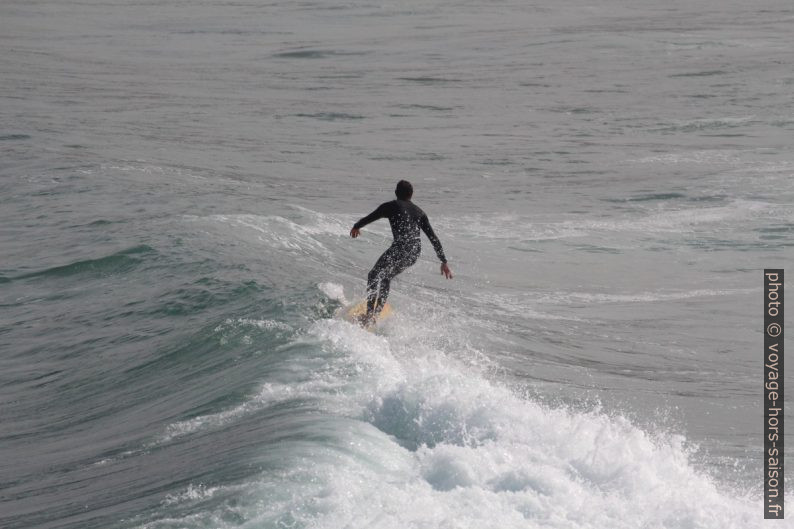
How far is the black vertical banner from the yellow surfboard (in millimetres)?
3894

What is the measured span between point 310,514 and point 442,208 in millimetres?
14732

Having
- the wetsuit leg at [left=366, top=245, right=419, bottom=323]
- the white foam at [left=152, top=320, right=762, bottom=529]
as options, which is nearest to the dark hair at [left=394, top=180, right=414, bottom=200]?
the wetsuit leg at [left=366, top=245, right=419, bottom=323]

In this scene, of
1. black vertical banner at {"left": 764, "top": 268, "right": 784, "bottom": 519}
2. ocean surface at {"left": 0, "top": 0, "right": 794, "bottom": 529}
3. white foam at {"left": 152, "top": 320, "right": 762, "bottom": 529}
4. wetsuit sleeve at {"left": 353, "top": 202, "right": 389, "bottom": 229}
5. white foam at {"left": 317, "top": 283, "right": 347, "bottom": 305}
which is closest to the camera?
white foam at {"left": 152, "top": 320, "right": 762, "bottom": 529}

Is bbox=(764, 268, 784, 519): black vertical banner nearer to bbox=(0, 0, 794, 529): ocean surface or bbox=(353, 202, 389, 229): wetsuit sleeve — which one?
bbox=(0, 0, 794, 529): ocean surface

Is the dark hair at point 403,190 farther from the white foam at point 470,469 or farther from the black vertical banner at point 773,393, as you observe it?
the black vertical banner at point 773,393

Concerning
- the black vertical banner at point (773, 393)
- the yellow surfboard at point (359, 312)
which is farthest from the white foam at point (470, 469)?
the yellow surfboard at point (359, 312)

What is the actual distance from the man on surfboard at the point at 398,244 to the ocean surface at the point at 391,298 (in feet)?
1.64

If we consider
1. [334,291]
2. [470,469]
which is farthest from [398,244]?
[470,469]

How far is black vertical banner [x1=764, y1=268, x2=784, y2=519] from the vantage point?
8391 millimetres

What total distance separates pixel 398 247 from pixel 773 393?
154 inches

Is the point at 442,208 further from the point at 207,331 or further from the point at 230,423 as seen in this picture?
the point at 230,423

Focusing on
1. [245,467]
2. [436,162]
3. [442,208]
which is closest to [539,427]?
[245,467]

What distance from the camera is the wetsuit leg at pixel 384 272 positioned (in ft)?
39.5

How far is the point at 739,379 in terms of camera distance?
11797 millimetres
